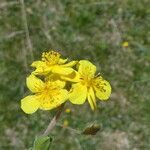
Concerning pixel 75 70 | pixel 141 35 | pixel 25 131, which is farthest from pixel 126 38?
pixel 75 70

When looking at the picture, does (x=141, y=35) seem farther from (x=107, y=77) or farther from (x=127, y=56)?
(x=107, y=77)

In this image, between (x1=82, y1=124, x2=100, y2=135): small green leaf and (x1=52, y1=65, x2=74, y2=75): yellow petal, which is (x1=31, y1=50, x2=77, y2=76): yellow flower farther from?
(x1=82, y1=124, x2=100, y2=135): small green leaf

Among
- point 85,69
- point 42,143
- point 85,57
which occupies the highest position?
point 85,69

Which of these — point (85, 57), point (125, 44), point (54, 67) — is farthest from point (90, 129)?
point (125, 44)

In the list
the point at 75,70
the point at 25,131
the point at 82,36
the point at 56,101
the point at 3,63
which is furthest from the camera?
the point at 82,36

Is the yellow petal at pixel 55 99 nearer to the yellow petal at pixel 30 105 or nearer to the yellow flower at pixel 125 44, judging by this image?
the yellow petal at pixel 30 105

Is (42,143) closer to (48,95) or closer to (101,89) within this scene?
(48,95)

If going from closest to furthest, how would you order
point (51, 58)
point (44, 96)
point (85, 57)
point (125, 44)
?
point (44, 96) < point (51, 58) < point (85, 57) < point (125, 44)
